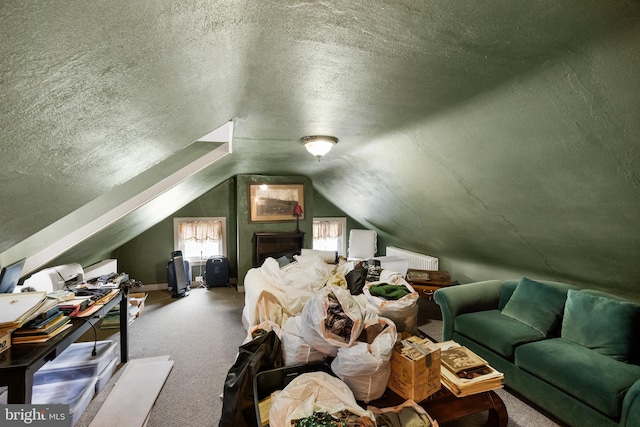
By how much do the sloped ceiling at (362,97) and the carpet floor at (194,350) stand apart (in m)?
1.53

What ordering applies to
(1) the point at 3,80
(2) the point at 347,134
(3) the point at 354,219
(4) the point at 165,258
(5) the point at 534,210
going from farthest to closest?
(3) the point at 354,219 < (4) the point at 165,258 < (2) the point at 347,134 < (5) the point at 534,210 < (1) the point at 3,80

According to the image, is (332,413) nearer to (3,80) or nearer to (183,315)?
(3,80)

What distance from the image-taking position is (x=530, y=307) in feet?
9.40

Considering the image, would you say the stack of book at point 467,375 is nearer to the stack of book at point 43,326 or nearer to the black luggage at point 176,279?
the stack of book at point 43,326

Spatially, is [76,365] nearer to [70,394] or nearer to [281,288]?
[70,394]

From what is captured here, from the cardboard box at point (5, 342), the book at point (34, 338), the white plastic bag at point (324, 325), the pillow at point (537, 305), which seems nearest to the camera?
the cardboard box at point (5, 342)

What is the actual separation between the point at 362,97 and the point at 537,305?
2.58 metres

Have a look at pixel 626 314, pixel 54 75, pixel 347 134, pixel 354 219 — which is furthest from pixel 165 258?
pixel 626 314

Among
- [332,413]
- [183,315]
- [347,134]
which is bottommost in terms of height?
[183,315]

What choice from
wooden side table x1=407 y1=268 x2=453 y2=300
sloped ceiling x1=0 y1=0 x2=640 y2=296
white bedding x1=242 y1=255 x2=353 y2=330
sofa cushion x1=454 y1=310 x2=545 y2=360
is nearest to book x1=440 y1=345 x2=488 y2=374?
sofa cushion x1=454 y1=310 x2=545 y2=360

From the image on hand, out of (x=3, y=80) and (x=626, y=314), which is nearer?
(x=3, y=80)

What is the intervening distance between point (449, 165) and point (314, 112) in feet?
4.31

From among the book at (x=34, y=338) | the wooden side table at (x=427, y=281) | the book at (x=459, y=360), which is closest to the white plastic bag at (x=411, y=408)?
the book at (x=459, y=360)

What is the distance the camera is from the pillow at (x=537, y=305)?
2.71 meters
